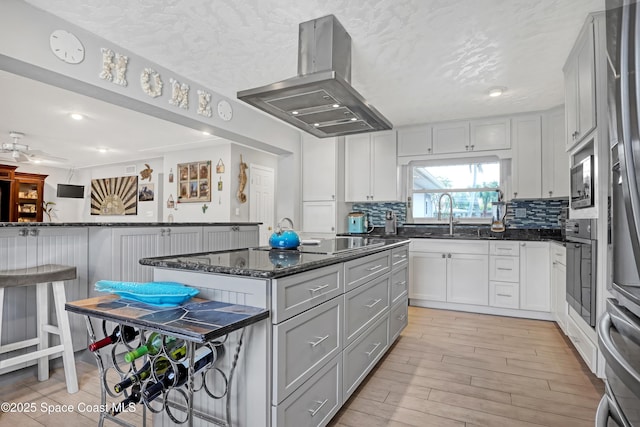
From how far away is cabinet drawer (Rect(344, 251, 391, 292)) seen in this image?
194 centimetres

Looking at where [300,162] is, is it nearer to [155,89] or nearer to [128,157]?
[155,89]

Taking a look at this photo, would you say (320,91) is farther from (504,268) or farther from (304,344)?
(504,268)

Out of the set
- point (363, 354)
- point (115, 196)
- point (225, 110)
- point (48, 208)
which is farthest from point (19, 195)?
point (363, 354)

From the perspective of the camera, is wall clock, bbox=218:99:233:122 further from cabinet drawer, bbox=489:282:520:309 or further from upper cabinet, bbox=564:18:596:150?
cabinet drawer, bbox=489:282:520:309

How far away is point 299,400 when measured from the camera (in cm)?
147

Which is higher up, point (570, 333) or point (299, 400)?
point (299, 400)

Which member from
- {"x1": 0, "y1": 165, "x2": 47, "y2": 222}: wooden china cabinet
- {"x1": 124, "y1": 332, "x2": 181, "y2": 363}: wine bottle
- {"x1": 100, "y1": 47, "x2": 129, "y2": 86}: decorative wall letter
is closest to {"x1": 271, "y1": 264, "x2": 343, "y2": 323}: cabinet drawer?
{"x1": 124, "y1": 332, "x2": 181, "y2": 363}: wine bottle

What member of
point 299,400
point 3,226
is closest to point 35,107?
point 3,226

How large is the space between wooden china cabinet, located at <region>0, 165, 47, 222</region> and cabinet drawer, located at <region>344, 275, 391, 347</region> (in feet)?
→ 30.2

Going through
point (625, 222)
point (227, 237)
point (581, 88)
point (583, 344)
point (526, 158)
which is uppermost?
point (581, 88)

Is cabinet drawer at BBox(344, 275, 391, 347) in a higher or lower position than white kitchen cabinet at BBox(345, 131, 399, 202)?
lower

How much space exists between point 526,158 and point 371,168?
1.92 meters

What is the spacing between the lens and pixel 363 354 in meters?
2.15

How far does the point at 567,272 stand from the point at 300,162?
343 centimetres
